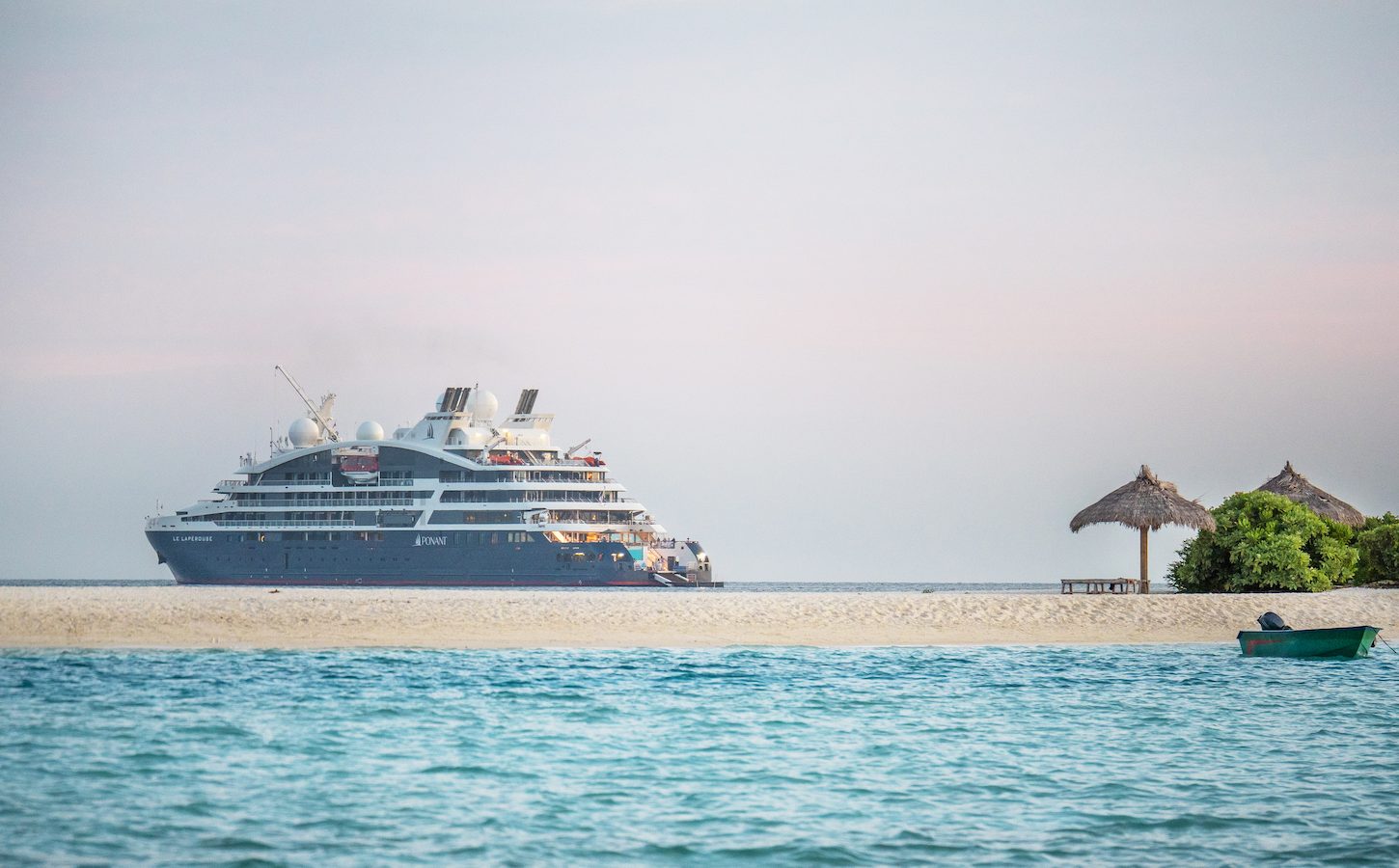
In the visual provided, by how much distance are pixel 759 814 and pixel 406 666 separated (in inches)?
546

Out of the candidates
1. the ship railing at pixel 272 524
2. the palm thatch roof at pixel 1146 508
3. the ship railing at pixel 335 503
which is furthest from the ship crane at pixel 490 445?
the palm thatch roof at pixel 1146 508

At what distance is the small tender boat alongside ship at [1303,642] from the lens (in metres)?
29.8

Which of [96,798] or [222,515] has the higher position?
[222,515]

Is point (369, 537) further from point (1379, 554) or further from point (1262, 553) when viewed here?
point (1379, 554)

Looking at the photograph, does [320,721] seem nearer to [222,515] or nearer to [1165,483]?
[1165,483]

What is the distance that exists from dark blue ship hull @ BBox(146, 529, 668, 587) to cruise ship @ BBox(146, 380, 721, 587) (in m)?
0.06

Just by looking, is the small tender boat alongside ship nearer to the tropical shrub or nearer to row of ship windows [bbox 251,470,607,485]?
the tropical shrub

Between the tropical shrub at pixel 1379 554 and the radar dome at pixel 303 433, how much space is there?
60715 mm

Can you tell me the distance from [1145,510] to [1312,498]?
12058 mm

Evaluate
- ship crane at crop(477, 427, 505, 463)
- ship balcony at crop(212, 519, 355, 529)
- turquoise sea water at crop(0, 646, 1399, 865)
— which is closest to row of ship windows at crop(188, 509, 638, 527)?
ship balcony at crop(212, 519, 355, 529)

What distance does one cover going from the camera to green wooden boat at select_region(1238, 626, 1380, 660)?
29844 millimetres

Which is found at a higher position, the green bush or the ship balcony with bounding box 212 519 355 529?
the ship balcony with bounding box 212 519 355 529

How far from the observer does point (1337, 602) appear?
1515 inches

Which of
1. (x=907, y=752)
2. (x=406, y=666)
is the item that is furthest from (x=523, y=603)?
(x=907, y=752)
